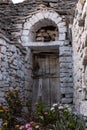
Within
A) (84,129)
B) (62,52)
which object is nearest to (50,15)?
(62,52)

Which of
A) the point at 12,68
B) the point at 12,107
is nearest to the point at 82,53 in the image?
the point at 12,107

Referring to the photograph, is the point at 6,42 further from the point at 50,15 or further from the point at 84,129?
the point at 84,129

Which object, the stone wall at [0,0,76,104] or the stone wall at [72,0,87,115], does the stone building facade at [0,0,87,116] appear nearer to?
the stone wall at [0,0,76,104]

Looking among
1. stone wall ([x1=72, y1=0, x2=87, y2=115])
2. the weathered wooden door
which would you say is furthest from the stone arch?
stone wall ([x1=72, y1=0, x2=87, y2=115])

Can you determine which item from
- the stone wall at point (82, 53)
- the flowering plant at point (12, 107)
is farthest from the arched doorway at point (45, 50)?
the stone wall at point (82, 53)

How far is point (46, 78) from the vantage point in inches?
270

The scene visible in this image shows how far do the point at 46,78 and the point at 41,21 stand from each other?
1.55 m

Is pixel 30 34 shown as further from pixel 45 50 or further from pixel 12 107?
pixel 12 107

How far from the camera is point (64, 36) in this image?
649 cm

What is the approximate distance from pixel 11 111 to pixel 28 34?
2.67 m

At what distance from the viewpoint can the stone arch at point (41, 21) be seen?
655cm

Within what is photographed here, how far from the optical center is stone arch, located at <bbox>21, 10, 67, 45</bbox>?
258 inches

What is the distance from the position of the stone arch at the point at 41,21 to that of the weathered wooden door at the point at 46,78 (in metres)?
0.67

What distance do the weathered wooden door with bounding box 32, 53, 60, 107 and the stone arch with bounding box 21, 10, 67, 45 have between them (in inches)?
26.3
